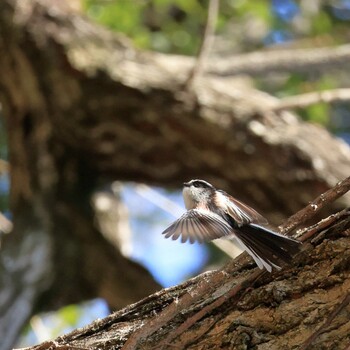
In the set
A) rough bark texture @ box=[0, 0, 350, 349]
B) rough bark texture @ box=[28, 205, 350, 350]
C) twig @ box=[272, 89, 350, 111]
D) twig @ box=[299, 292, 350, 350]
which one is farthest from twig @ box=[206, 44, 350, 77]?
twig @ box=[299, 292, 350, 350]

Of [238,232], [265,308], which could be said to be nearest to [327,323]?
[265,308]

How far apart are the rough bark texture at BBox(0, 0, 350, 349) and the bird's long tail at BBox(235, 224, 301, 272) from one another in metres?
2.18

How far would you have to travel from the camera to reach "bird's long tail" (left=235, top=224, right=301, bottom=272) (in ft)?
5.22

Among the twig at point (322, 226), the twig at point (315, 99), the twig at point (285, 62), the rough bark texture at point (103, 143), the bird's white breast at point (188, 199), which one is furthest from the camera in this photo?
the twig at point (285, 62)

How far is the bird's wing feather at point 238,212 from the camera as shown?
66.3 inches

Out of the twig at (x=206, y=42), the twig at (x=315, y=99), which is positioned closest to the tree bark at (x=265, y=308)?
the twig at (x=315, y=99)

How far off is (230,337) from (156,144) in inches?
97.2

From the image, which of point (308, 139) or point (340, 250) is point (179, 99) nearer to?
point (308, 139)

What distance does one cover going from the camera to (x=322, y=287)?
1.65 m

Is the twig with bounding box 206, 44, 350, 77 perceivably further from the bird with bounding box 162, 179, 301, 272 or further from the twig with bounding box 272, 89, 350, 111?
the bird with bounding box 162, 179, 301, 272

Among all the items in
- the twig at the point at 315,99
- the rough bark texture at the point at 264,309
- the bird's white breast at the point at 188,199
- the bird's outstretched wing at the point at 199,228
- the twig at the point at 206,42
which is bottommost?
the rough bark texture at the point at 264,309

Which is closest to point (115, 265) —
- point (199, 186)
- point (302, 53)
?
point (302, 53)

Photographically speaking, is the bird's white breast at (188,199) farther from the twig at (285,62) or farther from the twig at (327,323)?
the twig at (285,62)

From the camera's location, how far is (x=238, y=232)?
1629 millimetres
